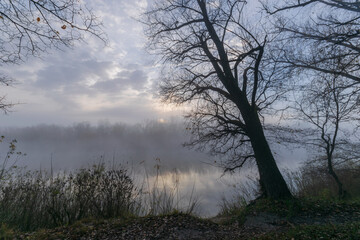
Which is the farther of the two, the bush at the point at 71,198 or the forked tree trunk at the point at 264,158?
the forked tree trunk at the point at 264,158

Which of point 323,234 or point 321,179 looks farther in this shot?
point 321,179

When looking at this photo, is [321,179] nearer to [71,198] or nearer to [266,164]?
[266,164]

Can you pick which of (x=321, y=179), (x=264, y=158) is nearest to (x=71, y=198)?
(x=264, y=158)

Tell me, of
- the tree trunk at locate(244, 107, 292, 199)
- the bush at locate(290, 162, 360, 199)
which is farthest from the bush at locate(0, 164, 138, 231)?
the bush at locate(290, 162, 360, 199)

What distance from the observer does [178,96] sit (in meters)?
8.41

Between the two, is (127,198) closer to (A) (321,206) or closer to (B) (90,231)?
(B) (90,231)

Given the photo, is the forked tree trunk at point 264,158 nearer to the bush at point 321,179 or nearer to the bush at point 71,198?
the bush at point 71,198

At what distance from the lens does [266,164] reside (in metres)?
7.12

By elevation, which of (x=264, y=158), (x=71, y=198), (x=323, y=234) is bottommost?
(x=71, y=198)

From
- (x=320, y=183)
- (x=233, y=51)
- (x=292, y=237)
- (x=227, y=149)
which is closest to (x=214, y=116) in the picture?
(x=227, y=149)

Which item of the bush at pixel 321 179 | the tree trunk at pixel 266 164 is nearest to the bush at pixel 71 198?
the tree trunk at pixel 266 164

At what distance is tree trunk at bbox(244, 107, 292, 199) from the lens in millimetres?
6973

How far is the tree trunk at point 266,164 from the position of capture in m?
6.97

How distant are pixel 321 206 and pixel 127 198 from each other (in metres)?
6.29
